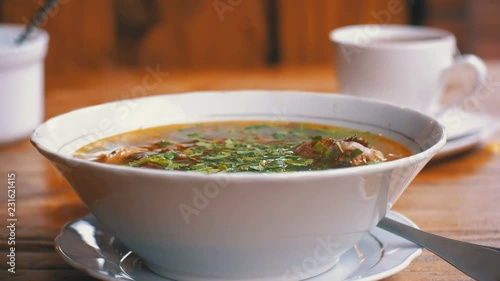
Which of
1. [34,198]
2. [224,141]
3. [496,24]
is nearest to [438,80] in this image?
[224,141]

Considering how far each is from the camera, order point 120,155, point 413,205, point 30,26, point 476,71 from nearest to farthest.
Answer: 1. point 120,155
2. point 413,205
3. point 476,71
4. point 30,26

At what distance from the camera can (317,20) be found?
3156mm

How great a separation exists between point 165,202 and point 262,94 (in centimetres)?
54

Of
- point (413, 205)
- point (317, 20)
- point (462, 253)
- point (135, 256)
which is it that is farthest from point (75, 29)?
point (462, 253)

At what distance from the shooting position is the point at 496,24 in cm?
436

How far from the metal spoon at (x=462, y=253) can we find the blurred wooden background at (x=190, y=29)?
2066mm

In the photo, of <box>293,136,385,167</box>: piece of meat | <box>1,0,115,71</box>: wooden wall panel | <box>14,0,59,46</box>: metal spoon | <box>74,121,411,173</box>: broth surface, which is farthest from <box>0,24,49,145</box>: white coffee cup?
<box>1,0,115,71</box>: wooden wall panel

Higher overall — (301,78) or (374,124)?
(374,124)

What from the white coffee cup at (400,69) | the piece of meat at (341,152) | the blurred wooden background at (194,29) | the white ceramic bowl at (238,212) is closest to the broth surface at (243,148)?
the piece of meat at (341,152)

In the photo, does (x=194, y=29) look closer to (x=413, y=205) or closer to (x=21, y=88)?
(x=21, y=88)

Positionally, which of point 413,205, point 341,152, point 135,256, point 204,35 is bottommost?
point 204,35

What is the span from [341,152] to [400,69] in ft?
2.92

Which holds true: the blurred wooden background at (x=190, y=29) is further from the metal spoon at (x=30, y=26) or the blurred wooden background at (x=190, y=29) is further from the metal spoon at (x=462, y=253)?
the metal spoon at (x=462, y=253)

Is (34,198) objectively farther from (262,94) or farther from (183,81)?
(183,81)
